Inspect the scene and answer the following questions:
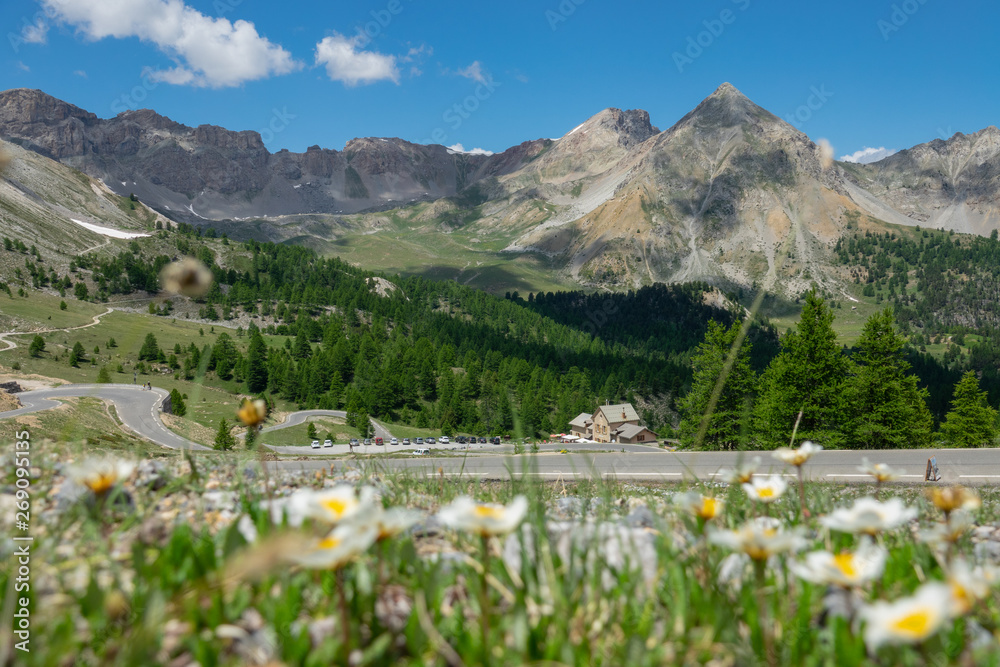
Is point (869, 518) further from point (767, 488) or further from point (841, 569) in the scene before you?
point (767, 488)

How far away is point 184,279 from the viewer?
2.33 m

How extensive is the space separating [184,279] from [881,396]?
132ft

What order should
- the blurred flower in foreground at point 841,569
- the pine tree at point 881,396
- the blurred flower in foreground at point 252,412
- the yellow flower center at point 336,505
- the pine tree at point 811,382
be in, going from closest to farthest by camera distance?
the blurred flower in foreground at point 841,569
the yellow flower center at point 336,505
the blurred flower in foreground at point 252,412
the pine tree at point 811,382
the pine tree at point 881,396

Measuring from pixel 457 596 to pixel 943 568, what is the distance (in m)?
2.58

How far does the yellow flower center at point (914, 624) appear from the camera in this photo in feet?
4.15

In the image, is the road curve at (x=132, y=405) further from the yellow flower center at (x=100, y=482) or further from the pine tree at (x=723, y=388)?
the yellow flower center at (x=100, y=482)

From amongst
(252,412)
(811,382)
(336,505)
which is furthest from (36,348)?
(336,505)

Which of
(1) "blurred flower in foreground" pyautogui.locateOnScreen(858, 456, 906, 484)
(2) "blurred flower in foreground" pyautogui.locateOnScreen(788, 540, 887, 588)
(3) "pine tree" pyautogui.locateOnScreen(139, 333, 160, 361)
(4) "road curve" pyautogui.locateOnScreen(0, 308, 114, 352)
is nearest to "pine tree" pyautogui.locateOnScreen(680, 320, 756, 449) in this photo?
(1) "blurred flower in foreground" pyautogui.locateOnScreen(858, 456, 906, 484)

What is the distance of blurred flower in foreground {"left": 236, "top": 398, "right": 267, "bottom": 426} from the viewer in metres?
3.09

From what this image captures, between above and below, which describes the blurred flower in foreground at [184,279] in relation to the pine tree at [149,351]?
above

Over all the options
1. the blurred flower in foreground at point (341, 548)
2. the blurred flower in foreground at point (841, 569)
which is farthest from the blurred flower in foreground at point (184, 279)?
the blurred flower in foreground at point (841, 569)

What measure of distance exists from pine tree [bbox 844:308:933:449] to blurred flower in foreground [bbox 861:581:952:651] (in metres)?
36.0

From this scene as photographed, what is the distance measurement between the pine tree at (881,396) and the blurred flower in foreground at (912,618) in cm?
3596

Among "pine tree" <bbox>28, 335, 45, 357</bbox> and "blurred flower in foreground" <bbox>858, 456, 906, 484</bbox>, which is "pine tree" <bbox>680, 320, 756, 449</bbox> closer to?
"blurred flower in foreground" <bbox>858, 456, 906, 484</bbox>
